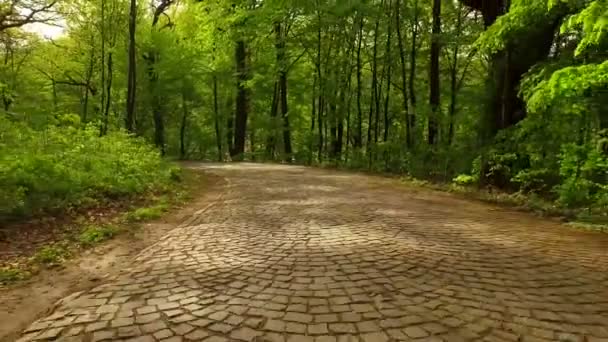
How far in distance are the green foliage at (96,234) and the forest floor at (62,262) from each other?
0.12 meters

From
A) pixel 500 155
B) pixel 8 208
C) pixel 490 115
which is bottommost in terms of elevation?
pixel 8 208

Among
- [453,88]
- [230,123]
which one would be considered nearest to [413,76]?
[453,88]

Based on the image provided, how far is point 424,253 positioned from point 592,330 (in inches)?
85.0

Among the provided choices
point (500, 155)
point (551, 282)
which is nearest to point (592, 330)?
point (551, 282)

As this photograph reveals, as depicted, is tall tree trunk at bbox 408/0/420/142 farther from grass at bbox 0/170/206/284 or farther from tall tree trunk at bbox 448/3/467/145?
grass at bbox 0/170/206/284

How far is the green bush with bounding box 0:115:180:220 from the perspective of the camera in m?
7.08

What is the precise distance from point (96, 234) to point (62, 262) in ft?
3.46

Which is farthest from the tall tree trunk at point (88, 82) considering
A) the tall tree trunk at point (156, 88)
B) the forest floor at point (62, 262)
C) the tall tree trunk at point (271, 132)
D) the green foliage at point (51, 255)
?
the green foliage at point (51, 255)

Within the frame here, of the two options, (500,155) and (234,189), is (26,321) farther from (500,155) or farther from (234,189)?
(500,155)

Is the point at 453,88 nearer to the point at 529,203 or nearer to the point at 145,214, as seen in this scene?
the point at 529,203

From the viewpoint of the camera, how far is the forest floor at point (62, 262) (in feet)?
13.5

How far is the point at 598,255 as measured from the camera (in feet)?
17.4

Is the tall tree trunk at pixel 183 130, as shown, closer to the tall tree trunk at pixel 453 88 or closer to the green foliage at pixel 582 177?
the tall tree trunk at pixel 453 88

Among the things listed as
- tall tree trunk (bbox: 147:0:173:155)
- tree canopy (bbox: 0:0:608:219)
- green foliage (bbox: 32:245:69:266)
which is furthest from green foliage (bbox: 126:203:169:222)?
tall tree trunk (bbox: 147:0:173:155)
